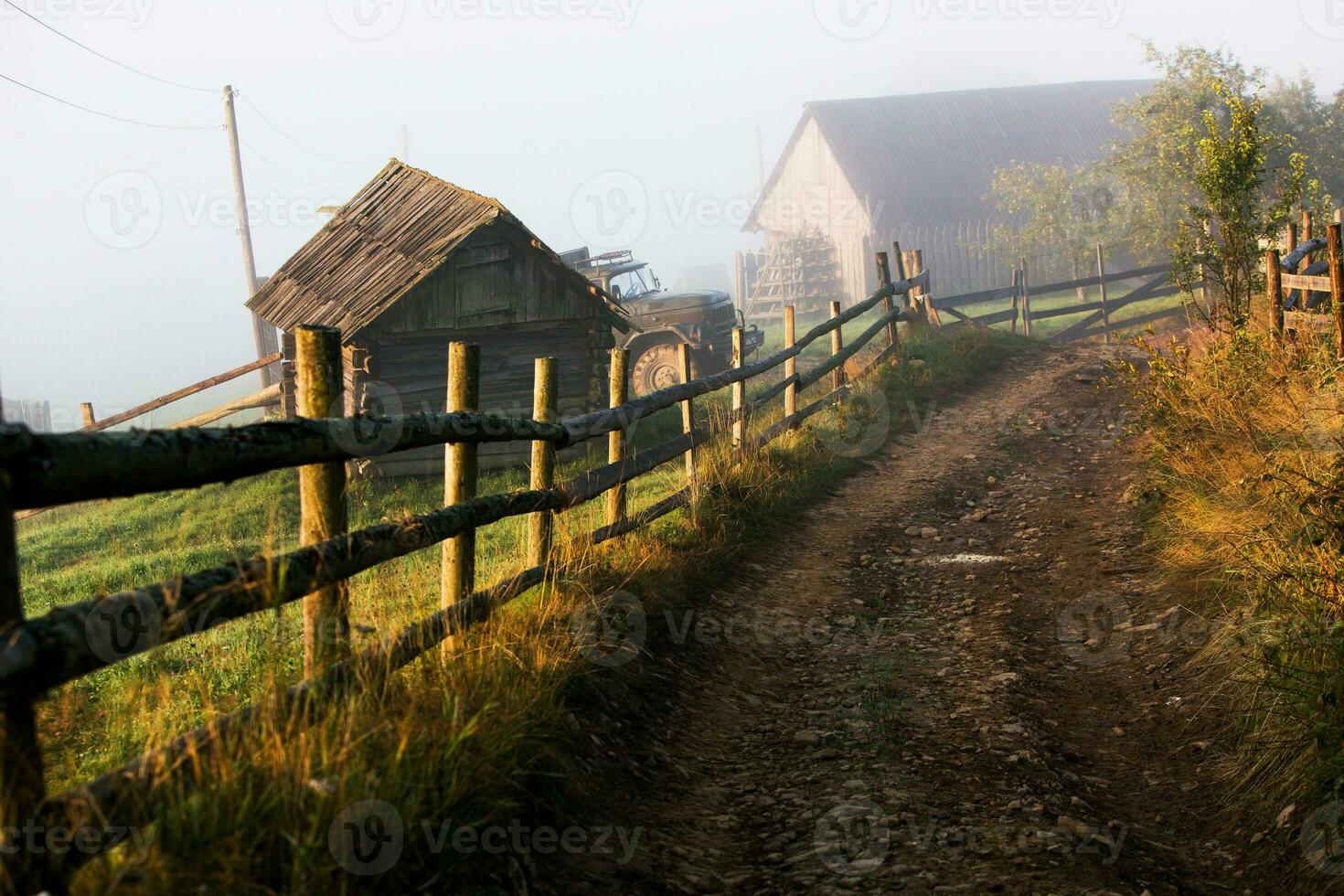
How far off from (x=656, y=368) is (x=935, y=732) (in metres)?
15.7

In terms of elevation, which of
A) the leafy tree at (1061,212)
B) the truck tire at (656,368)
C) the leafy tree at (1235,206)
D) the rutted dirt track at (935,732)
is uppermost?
the leafy tree at (1061,212)

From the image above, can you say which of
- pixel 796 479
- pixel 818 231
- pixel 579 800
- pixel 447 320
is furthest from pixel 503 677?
pixel 818 231

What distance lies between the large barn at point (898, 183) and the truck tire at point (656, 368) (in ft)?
55.5

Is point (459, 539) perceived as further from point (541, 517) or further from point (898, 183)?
point (898, 183)

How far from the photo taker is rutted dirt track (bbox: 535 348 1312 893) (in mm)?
3930

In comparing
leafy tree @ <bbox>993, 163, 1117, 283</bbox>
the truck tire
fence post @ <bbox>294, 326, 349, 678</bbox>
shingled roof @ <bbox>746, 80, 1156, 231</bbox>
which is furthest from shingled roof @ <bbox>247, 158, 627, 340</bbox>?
shingled roof @ <bbox>746, 80, 1156, 231</bbox>

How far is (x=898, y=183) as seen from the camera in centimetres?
3784

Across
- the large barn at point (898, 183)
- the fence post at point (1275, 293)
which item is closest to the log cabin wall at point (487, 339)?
the fence post at point (1275, 293)

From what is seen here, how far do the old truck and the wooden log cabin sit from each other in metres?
3.47

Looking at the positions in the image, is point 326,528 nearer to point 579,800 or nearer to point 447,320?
point 579,800

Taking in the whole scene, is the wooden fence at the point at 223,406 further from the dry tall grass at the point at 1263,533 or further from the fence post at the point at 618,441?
the dry tall grass at the point at 1263,533

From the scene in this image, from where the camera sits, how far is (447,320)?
1598 centimetres

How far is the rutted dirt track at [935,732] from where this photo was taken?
393 centimetres

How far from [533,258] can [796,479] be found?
7.68 metres
